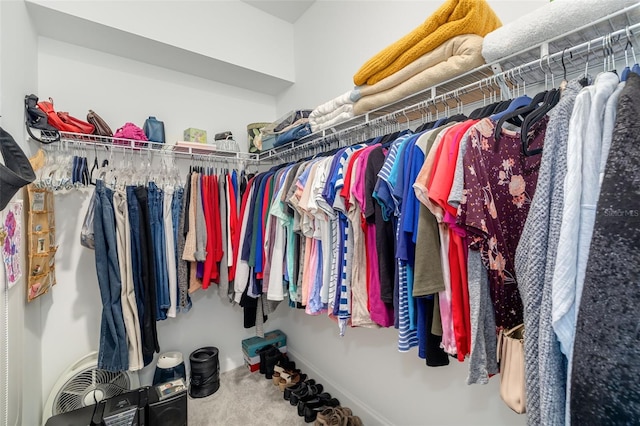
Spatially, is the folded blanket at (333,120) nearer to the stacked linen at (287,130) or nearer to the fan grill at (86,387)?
the stacked linen at (287,130)

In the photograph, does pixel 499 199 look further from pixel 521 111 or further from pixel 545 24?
pixel 545 24

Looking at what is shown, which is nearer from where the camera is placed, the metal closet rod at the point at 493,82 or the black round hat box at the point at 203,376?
the metal closet rod at the point at 493,82

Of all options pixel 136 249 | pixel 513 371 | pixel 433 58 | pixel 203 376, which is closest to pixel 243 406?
pixel 203 376

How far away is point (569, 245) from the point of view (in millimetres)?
493

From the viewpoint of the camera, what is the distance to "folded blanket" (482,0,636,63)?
0.75 metres

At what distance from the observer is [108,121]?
6.42 feet

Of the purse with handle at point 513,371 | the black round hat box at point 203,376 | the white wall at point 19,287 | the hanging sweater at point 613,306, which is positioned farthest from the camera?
the black round hat box at point 203,376

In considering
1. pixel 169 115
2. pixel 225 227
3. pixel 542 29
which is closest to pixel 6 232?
pixel 225 227

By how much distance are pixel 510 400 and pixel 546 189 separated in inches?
21.1

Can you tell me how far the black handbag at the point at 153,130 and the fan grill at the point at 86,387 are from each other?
1479 mm

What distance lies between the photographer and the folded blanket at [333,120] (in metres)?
1.51

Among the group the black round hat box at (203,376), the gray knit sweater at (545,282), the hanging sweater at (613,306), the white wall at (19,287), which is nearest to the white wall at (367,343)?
the black round hat box at (203,376)

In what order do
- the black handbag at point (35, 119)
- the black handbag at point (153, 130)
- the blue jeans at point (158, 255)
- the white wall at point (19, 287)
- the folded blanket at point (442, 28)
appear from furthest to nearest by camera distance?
the black handbag at point (153, 130)
the blue jeans at point (158, 255)
the black handbag at point (35, 119)
the white wall at point (19, 287)
the folded blanket at point (442, 28)

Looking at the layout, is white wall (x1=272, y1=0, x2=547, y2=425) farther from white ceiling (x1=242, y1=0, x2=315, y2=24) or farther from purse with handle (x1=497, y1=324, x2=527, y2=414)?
purse with handle (x1=497, y1=324, x2=527, y2=414)
